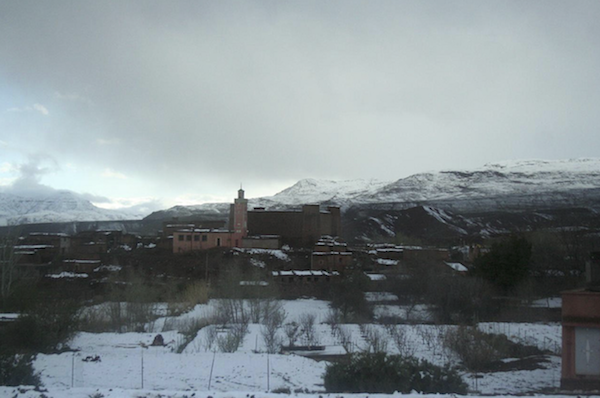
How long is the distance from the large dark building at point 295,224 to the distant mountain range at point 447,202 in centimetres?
1836

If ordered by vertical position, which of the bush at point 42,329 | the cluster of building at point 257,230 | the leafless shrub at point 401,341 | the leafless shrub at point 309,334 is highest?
the cluster of building at point 257,230

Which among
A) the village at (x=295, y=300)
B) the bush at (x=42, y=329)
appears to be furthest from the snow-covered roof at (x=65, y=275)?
the bush at (x=42, y=329)

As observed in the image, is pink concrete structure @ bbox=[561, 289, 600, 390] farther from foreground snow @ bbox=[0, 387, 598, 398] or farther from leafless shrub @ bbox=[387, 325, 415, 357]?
foreground snow @ bbox=[0, 387, 598, 398]

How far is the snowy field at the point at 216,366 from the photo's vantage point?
9695mm

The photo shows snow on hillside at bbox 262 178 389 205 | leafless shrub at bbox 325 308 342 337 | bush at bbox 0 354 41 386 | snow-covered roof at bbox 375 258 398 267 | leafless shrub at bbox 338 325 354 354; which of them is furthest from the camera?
snow on hillside at bbox 262 178 389 205

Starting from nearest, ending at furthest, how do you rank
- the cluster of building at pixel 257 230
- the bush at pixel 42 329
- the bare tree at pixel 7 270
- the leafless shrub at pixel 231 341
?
1. the bush at pixel 42 329
2. the leafless shrub at pixel 231 341
3. the bare tree at pixel 7 270
4. the cluster of building at pixel 257 230

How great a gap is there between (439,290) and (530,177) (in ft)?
320

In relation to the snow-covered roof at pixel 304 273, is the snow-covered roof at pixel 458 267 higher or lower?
higher

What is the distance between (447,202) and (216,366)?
85305 millimetres

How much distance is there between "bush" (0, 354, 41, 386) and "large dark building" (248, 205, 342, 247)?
3311 cm

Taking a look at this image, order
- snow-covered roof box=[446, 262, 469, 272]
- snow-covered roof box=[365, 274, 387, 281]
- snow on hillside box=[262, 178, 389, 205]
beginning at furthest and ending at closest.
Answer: snow on hillside box=[262, 178, 389, 205] → snow-covered roof box=[446, 262, 469, 272] → snow-covered roof box=[365, 274, 387, 281]

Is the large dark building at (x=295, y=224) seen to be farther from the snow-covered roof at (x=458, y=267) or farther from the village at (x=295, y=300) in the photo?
the snow-covered roof at (x=458, y=267)

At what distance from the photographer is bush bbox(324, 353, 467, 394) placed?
338 inches

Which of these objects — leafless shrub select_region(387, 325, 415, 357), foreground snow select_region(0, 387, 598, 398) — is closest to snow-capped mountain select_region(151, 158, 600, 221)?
leafless shrub select_region(387, 325, 415, 357)
